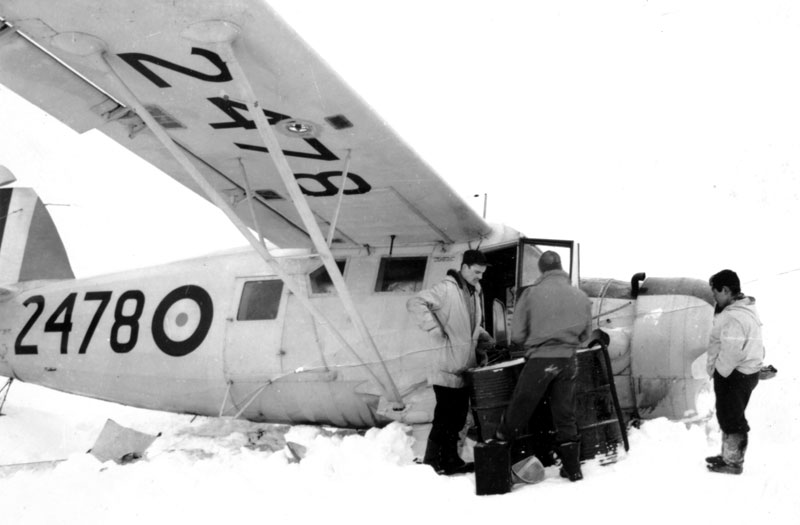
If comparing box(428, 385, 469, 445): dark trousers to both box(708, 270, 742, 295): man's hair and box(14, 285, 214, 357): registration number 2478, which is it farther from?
box(14, 285, 214, 357): registration number 2478

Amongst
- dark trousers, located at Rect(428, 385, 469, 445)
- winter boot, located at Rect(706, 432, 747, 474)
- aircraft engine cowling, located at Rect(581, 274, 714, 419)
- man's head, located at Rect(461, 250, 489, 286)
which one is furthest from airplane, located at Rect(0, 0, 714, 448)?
winter boot, located at Rect(706, 432, 747, 474)

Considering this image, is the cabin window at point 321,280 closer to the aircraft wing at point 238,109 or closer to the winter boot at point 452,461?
the aircraft wing at point 238,109

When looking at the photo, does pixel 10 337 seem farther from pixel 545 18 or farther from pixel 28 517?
pixel 545 18

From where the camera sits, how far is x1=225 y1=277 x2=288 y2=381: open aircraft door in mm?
7039

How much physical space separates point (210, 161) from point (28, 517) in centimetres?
306

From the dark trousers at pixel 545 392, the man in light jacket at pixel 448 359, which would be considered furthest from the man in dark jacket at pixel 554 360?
the man in light jacket at pixel 448 359

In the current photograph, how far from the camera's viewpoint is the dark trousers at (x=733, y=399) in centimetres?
461

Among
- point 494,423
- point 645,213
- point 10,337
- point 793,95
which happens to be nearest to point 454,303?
point 494,423

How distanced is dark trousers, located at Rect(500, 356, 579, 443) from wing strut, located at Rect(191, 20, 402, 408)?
1715mm

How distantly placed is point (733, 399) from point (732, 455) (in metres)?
0.35

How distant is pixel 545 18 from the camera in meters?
19.6

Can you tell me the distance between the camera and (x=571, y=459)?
446 centimetres

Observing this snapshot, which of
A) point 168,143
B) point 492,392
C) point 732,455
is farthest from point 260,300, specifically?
point 732,455

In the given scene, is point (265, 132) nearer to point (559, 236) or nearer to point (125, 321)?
point (125, 321)
